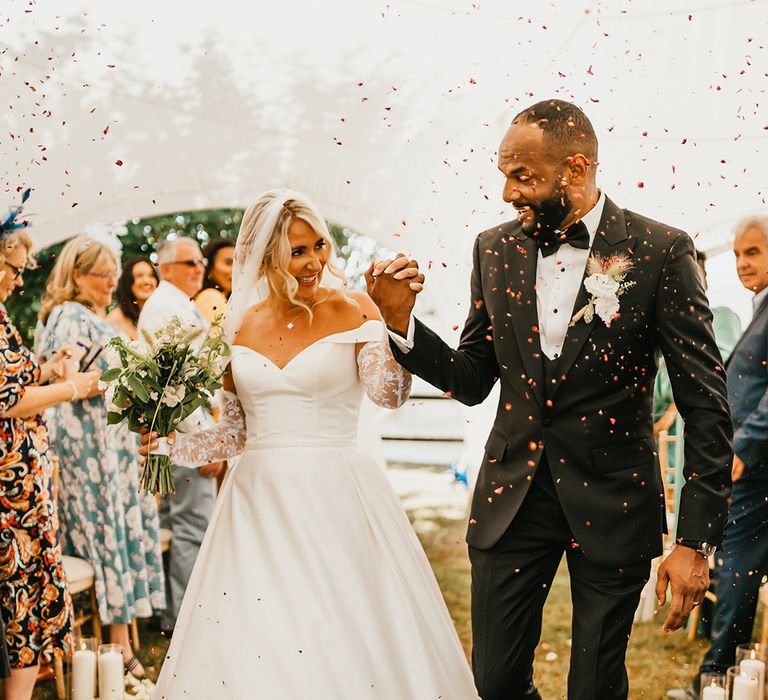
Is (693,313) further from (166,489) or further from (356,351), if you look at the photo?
(166,489)

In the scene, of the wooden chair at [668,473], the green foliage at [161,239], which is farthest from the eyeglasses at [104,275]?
the wooden chair at [668,473]

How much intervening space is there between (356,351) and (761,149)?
2.90m

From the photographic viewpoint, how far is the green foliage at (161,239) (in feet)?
23.0

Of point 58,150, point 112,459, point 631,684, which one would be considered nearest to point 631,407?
point 631,684

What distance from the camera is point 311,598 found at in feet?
9.41

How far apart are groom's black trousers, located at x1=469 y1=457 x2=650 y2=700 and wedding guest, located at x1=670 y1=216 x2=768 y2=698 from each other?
1.87 m

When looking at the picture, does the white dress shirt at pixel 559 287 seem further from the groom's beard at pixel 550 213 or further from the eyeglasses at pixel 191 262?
the eyeglasses at pixel 191 262

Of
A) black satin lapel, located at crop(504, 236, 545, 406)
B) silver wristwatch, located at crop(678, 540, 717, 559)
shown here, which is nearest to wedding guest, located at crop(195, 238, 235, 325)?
black satin lapel, located at crop(504, 236, 545, 406)

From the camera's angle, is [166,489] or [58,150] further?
[58,150]

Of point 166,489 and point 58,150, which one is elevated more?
point 58,150

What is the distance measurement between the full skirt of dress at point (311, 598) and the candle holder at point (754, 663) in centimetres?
108

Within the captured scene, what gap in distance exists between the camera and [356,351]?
3.19 metres

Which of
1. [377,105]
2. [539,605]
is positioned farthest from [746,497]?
[377,105]

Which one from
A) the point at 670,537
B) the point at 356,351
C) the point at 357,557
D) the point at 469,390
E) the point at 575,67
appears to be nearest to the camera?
the point at 469,390
